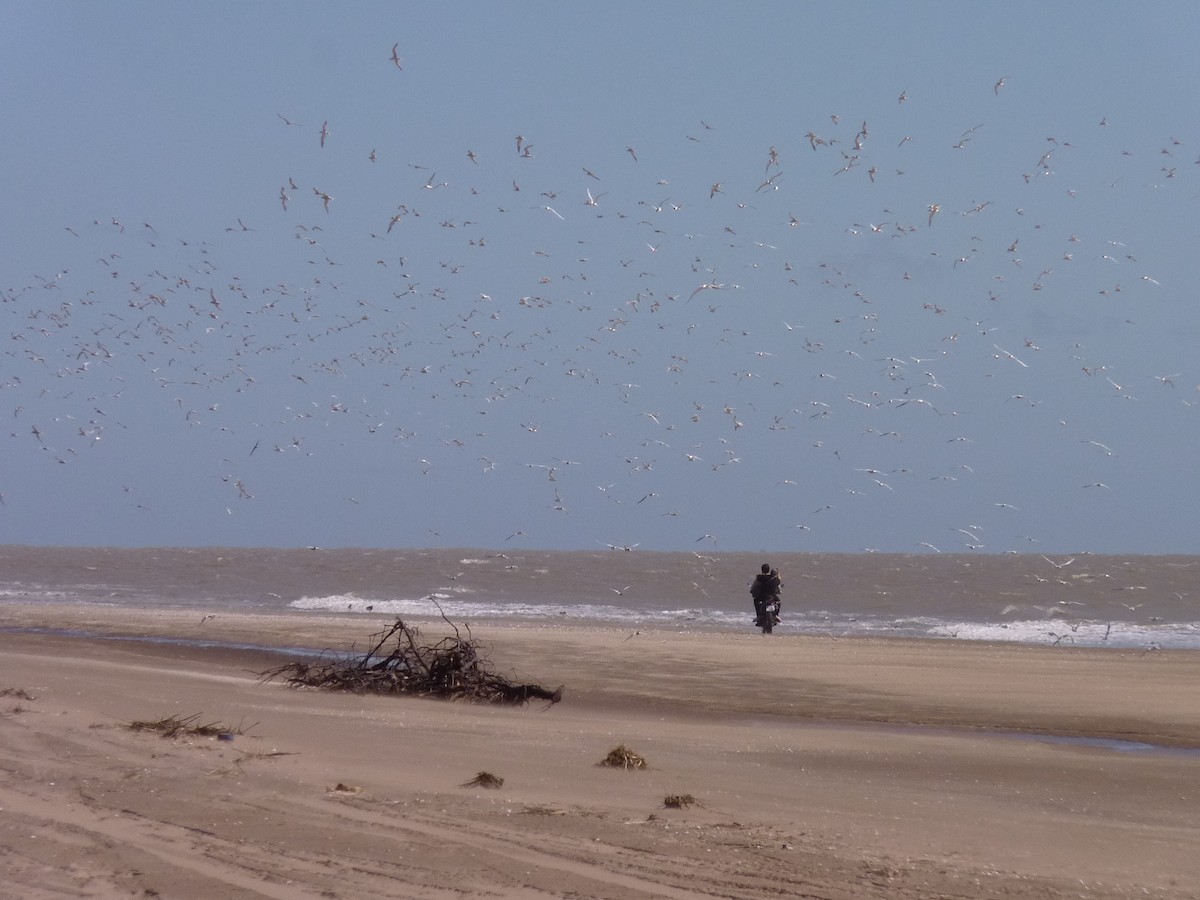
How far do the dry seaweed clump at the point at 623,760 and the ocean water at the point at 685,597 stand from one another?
13.0 m

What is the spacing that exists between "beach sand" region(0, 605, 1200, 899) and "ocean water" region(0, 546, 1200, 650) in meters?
9.43

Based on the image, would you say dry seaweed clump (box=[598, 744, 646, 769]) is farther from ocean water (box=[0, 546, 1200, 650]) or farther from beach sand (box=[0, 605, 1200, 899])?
ocean water (box=[0, 546, 1200, 650])

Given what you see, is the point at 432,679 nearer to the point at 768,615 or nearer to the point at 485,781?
the point at 485,781

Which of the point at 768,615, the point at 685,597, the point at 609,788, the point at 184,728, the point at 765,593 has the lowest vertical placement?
the point at 609,788

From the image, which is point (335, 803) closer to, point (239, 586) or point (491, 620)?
point (491, 620)

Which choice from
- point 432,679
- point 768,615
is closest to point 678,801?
point 432,679

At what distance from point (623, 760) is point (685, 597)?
3519cm

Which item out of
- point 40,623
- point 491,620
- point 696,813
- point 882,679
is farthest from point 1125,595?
point 696,813

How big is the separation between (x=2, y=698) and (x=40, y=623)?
14.0 metres

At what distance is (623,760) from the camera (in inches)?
382

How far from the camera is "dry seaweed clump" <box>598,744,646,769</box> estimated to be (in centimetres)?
966

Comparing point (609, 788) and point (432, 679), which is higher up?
point (432, 679)

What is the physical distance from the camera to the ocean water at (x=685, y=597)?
31.2 m

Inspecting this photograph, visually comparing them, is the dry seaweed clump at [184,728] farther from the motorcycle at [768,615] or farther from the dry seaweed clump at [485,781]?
the motorcycle at [768,615]
